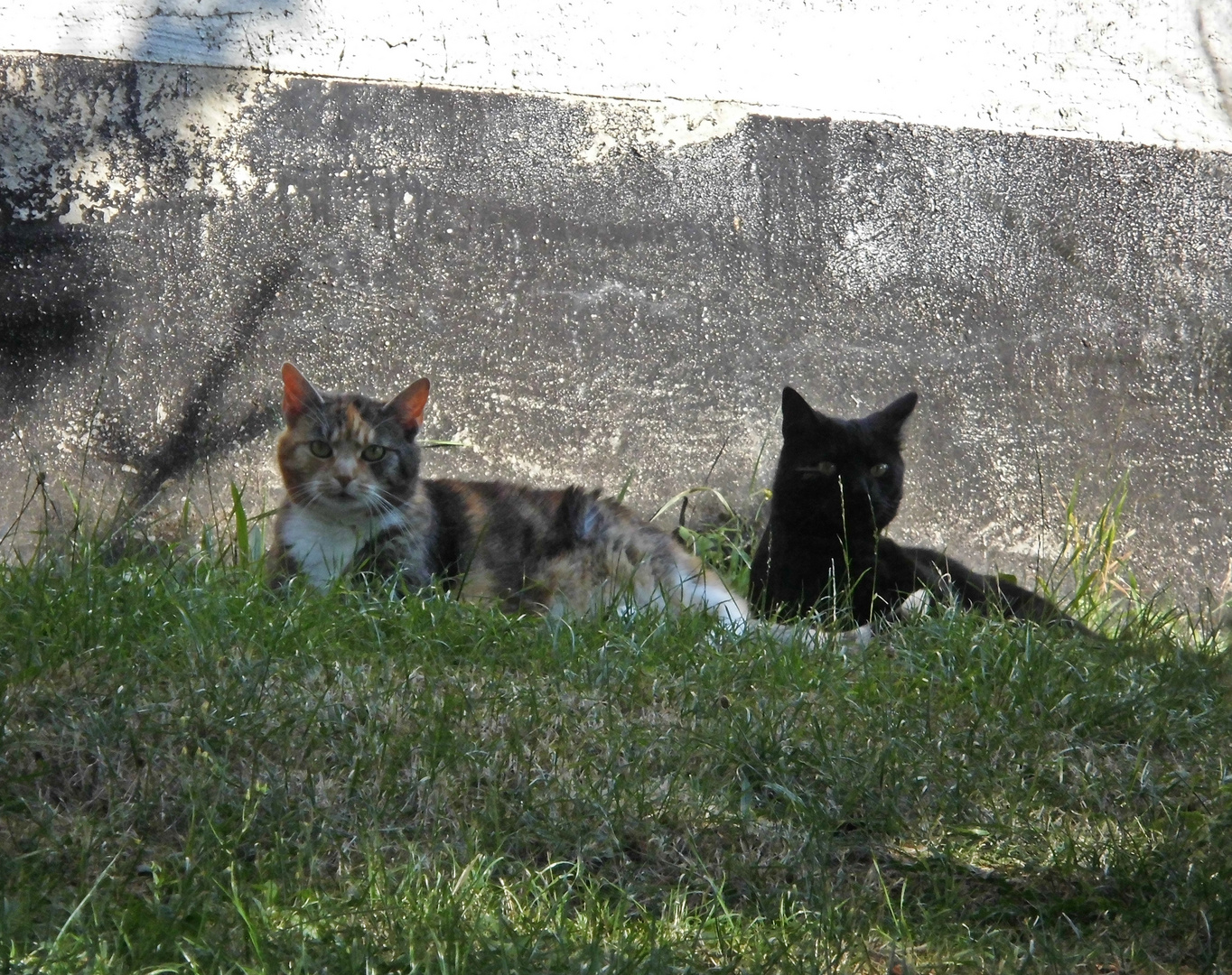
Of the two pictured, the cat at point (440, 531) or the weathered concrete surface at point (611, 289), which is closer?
the cat at point (440, 531)

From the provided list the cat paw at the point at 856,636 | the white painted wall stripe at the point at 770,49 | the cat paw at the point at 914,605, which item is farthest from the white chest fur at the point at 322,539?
the white painted wall stripe at the point at 770,49

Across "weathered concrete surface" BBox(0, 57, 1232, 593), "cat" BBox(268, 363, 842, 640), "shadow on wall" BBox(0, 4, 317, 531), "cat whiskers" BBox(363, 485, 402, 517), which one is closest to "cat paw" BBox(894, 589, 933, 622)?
"cat" BBox(268, 363, 842, 640)

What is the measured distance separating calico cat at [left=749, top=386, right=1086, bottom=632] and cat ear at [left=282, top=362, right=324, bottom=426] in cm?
154

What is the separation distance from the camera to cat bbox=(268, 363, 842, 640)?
3.69 meters

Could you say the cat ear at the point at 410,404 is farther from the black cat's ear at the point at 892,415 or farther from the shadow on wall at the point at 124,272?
the black cat's ear at the point at 892,415

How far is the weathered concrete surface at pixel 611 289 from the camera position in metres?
4.21

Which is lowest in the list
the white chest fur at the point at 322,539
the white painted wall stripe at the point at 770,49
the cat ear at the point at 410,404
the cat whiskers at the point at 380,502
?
the white chest fur at the point at 322,539

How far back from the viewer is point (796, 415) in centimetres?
400

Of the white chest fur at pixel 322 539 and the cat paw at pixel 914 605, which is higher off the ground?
the white chest fur at pixel 322 539

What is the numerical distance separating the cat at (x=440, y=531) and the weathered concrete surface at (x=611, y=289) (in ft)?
1.78

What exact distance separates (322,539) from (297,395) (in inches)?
18.9

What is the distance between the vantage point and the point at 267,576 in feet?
11.9

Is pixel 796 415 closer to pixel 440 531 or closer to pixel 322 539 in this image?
pixel 440 531

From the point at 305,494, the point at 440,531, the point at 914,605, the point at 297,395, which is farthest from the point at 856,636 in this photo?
the point at 297,395
